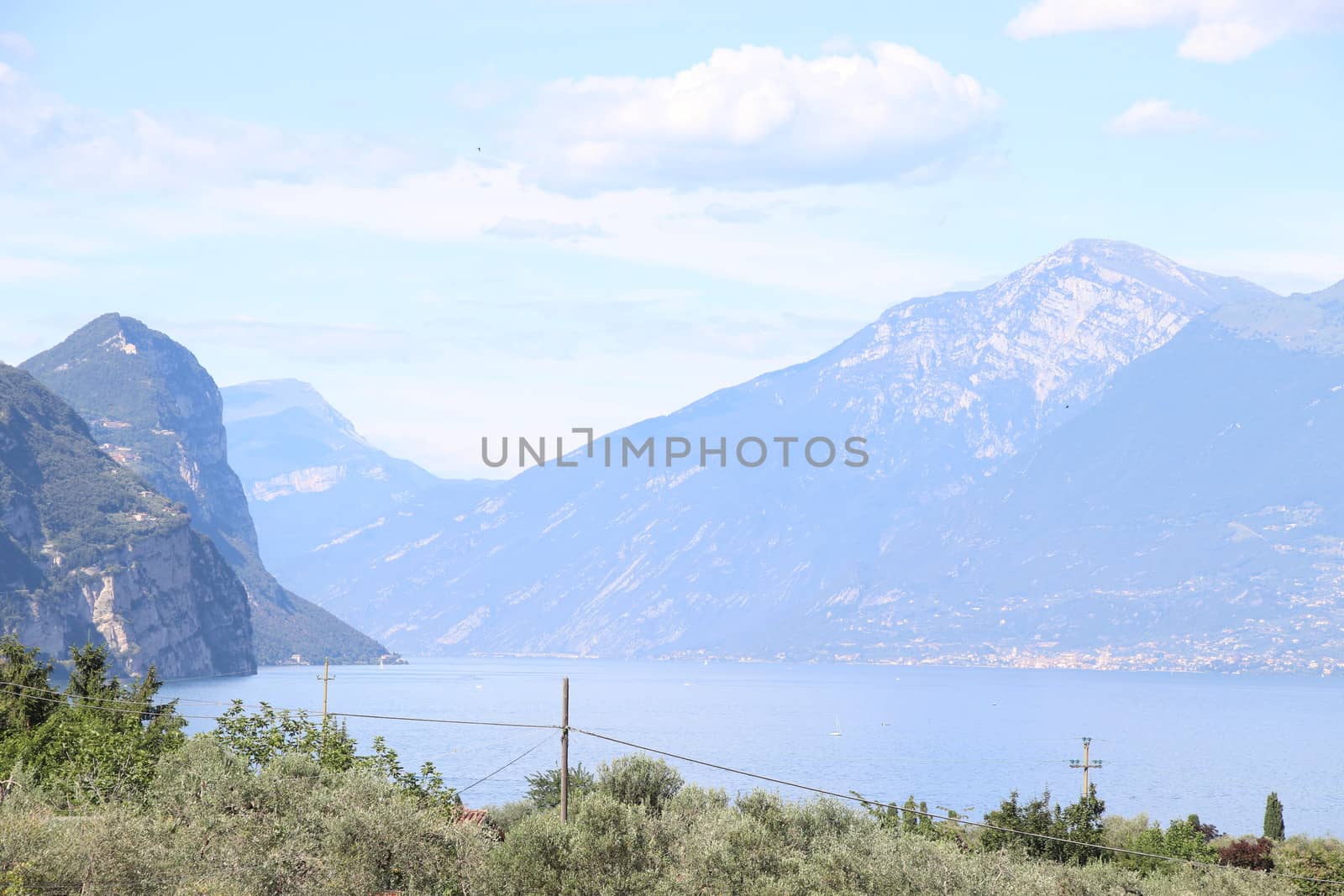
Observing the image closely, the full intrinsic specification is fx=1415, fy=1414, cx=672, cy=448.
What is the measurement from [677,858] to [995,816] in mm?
30738

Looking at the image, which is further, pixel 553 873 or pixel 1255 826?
pixel 1255 826

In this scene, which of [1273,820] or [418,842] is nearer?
[418,842]

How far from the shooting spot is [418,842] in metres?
46.5

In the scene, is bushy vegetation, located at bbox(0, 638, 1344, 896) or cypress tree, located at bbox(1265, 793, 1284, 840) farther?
cypress tree, located at bbox(1265, 793, 1284, 840)

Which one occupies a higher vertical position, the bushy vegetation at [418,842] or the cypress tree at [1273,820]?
the bushy vegetation at [418,842]

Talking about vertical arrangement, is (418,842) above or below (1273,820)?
above

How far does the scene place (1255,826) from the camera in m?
151

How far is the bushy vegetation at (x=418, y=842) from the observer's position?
40.8 meters

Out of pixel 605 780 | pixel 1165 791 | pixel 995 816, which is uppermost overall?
pixel 605 780

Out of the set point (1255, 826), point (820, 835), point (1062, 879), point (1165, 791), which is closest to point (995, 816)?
point (1062, 879)

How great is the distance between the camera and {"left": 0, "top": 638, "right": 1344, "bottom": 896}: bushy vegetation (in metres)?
40.8

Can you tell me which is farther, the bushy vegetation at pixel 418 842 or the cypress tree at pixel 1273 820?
the cypress tree at pixel 1273 820

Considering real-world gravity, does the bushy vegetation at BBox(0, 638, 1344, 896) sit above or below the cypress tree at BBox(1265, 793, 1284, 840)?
above

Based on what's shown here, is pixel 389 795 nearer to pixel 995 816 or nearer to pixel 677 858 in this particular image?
pixel 677 858
